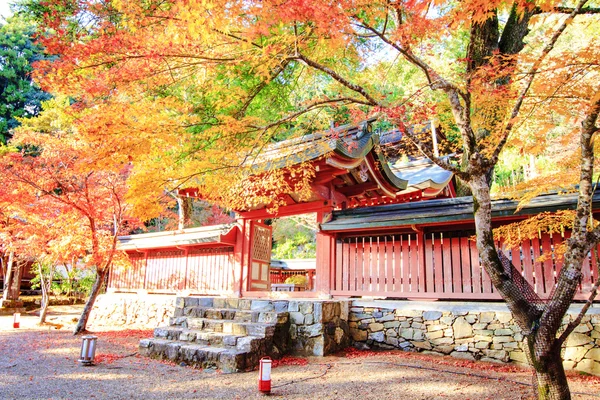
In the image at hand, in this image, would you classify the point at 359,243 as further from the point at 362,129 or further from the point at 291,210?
the point at 362,129

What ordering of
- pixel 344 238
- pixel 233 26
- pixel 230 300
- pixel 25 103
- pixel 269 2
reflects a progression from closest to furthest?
pixel 269 2
pixel 233 26
pixel 230 300
pixel 344 238
pixel 25 103

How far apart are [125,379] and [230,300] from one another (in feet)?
9.08

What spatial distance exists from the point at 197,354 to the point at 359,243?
4.06 metres

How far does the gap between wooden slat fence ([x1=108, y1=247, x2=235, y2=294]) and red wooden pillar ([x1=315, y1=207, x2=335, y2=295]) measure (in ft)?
9.58

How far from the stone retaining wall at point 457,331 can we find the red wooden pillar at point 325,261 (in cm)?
83

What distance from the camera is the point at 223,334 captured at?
7.23 metres

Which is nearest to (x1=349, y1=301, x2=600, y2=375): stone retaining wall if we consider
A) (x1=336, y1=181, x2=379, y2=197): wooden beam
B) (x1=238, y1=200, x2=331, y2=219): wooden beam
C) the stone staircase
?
the stone staircase

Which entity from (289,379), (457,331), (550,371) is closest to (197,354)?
(289,379)

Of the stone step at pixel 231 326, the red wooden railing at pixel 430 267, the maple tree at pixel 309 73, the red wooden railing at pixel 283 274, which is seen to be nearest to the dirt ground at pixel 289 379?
the stone step at pixel 231 326

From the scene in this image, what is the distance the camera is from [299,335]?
24.8 feet

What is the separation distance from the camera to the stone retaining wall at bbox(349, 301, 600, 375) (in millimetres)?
6395

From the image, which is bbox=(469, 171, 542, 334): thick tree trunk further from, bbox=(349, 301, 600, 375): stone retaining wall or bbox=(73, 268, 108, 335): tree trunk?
bbox=(73, 268, 108, 335): tree trunk

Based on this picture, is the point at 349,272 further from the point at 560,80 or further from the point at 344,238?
the point at 560,80

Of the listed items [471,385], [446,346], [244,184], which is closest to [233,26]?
[244,184]
